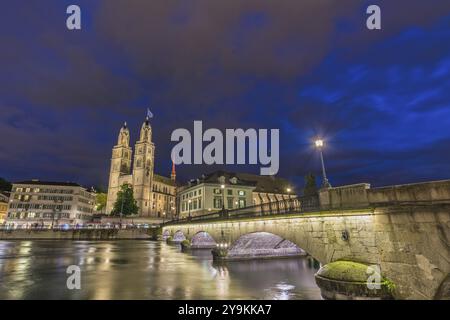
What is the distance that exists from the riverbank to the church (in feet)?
97.1

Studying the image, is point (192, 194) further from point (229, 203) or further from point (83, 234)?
point (83, 234)

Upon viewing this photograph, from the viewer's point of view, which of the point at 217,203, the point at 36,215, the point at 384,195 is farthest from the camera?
the point at 36,215

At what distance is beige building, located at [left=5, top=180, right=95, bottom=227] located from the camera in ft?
316

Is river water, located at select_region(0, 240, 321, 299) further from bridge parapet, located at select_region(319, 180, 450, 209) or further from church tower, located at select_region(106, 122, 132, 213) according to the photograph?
church tower, located at select_region(106, 122, 132, 213)

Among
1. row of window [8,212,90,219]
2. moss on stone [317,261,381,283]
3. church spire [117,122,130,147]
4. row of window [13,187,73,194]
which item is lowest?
moss on stone [317,261,381,283]

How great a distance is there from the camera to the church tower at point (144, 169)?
12019 cm

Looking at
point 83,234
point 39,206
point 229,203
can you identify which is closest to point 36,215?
point 39,206

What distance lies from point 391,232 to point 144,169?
124618mm

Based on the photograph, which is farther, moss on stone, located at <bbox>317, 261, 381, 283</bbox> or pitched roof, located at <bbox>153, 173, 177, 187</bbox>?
pitched roof, located at <bbox>153, 173, 177, 187</bbox>

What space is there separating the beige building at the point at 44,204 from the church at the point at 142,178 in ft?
77.4

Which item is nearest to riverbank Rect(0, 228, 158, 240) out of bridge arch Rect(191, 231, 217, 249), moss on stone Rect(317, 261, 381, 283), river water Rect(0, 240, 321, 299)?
bridge arch Rect(191, 231, 217, 249)

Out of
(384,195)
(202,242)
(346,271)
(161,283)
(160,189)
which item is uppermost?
(160,189)

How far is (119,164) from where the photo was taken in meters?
134

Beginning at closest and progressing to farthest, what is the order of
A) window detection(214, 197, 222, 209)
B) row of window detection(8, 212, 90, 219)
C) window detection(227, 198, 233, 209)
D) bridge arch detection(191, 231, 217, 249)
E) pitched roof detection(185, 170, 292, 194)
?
bridge arch detection(191, 231, 217, 249) < window detection(214, 197, 222, 209) < window detection(227, 198, 233, 209) < pitched roof detection(185, 170, 292, 194) < row of window detection(8, 212, 90, 219)
